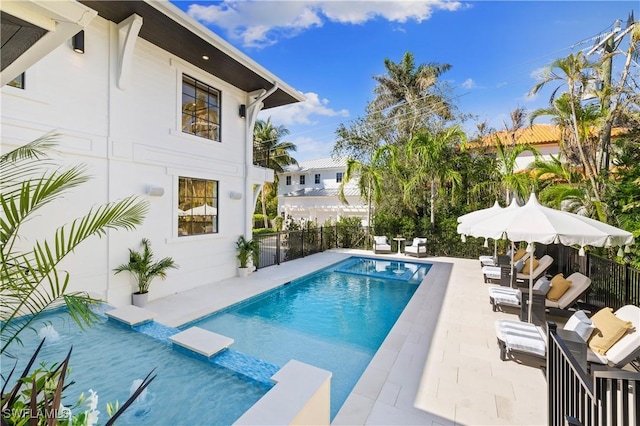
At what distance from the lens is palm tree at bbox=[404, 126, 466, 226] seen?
13.2 meters

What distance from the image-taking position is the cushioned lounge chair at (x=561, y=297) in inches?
227

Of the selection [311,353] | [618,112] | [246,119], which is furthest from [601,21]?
[311,353]

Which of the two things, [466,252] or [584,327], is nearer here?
[584,327]

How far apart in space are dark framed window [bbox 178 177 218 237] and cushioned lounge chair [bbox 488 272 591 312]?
7890mm

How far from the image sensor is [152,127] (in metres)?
7.16

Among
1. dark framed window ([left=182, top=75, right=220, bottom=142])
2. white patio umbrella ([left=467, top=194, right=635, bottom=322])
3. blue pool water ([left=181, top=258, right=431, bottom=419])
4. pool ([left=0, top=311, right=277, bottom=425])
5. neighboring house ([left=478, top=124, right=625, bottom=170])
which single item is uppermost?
neighboring house ([left=478, top=124, right=625, bottom=170])

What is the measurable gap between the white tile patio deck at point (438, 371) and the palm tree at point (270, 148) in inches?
869

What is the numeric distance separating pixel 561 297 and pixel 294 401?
6.43m

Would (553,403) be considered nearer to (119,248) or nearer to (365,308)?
(365,308)

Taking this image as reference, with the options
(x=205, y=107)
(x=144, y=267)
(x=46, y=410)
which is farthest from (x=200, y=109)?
(x=46, y=410)

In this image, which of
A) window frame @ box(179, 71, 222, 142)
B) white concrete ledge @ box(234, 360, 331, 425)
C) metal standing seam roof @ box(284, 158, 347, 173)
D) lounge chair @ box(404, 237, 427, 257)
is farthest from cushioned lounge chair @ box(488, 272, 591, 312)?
metal standing seam roof @ box(284, 158, 347, 173)

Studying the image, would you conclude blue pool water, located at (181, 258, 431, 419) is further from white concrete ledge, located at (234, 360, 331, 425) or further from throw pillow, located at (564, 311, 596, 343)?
throw pillow, located at (564, 311, 596, 343)

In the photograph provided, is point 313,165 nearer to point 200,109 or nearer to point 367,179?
point 367,179

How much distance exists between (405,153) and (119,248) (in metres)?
12.5
